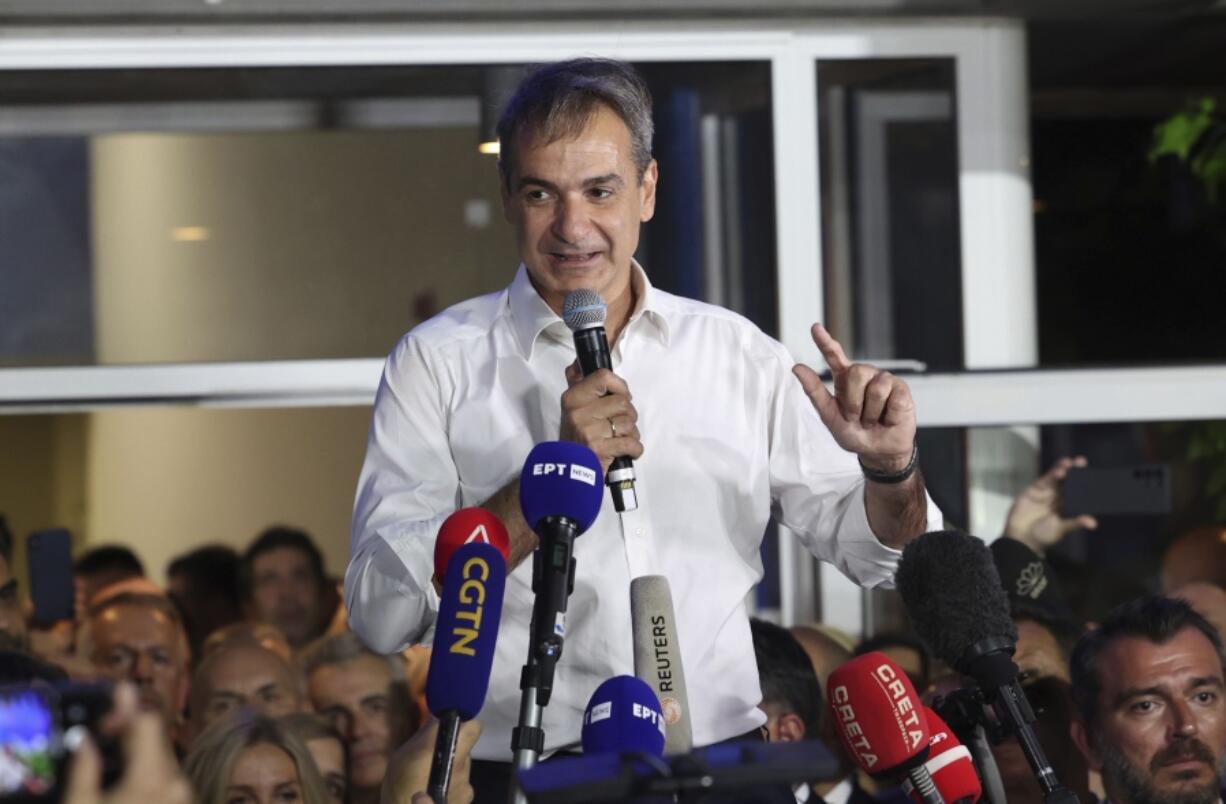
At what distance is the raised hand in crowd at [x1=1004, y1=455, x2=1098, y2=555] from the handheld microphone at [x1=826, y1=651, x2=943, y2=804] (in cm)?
255

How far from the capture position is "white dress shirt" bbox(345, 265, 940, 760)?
8.02ft

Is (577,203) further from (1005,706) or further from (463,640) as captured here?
(1005,706)

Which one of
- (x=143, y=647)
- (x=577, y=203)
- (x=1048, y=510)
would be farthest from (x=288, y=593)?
(x=577, y=203)

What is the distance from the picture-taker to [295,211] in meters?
4.89

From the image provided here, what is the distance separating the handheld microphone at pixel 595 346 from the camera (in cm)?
211

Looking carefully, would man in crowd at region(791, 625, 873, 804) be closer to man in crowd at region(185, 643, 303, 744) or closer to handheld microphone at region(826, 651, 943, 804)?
man in crowd at region(185, 643, 303, 744)

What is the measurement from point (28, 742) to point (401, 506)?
1081 mm

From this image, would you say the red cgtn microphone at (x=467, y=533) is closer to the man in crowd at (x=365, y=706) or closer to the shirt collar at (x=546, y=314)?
the shirt collar at (x=546, y=314)

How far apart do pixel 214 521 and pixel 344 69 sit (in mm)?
1712

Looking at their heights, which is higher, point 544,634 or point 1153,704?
point 544,634

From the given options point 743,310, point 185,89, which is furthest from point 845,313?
point 185,89

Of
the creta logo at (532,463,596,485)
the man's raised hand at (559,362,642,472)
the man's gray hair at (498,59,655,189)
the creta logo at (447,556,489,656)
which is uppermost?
the man's gray hair at (498,59,655,189)

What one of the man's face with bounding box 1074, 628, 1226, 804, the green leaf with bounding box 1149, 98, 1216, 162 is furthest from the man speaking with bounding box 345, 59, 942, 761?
the green leaf with bounding box 1149, 98, 1216, 162

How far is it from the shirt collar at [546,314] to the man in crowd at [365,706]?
2071 mm
